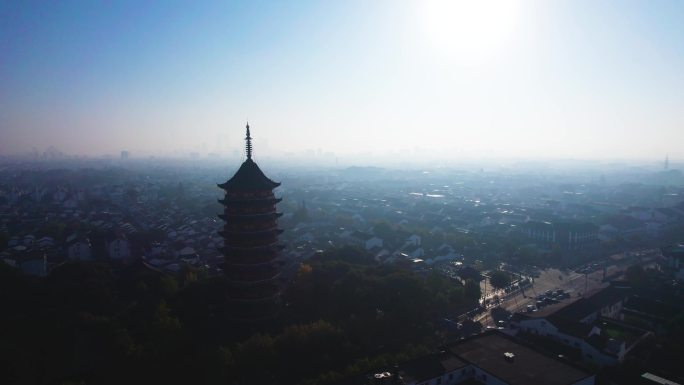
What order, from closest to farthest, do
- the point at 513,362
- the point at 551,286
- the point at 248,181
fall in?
the point at 513,362, the point at 248,181, the point at 551,286

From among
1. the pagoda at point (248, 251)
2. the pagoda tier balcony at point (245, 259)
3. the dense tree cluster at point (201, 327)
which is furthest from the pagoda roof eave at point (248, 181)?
the dense tree cluster at point (201, 327)

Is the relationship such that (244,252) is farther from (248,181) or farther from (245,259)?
(248,181)

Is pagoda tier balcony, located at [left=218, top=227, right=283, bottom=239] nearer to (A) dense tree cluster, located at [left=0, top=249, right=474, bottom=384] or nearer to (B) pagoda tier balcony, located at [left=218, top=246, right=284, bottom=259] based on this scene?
(B) pagoda tier balcony, located at [left=218, top=246, right=284, bottom=259]

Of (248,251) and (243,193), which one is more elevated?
(243,193)

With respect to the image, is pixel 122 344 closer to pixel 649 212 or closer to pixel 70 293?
pixel 70 293

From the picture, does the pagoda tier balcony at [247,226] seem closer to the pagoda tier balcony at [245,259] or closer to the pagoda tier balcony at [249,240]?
the pagoda tier balcony at [249,240]

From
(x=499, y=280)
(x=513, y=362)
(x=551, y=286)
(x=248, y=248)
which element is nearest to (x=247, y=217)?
(x=248, y=248)
